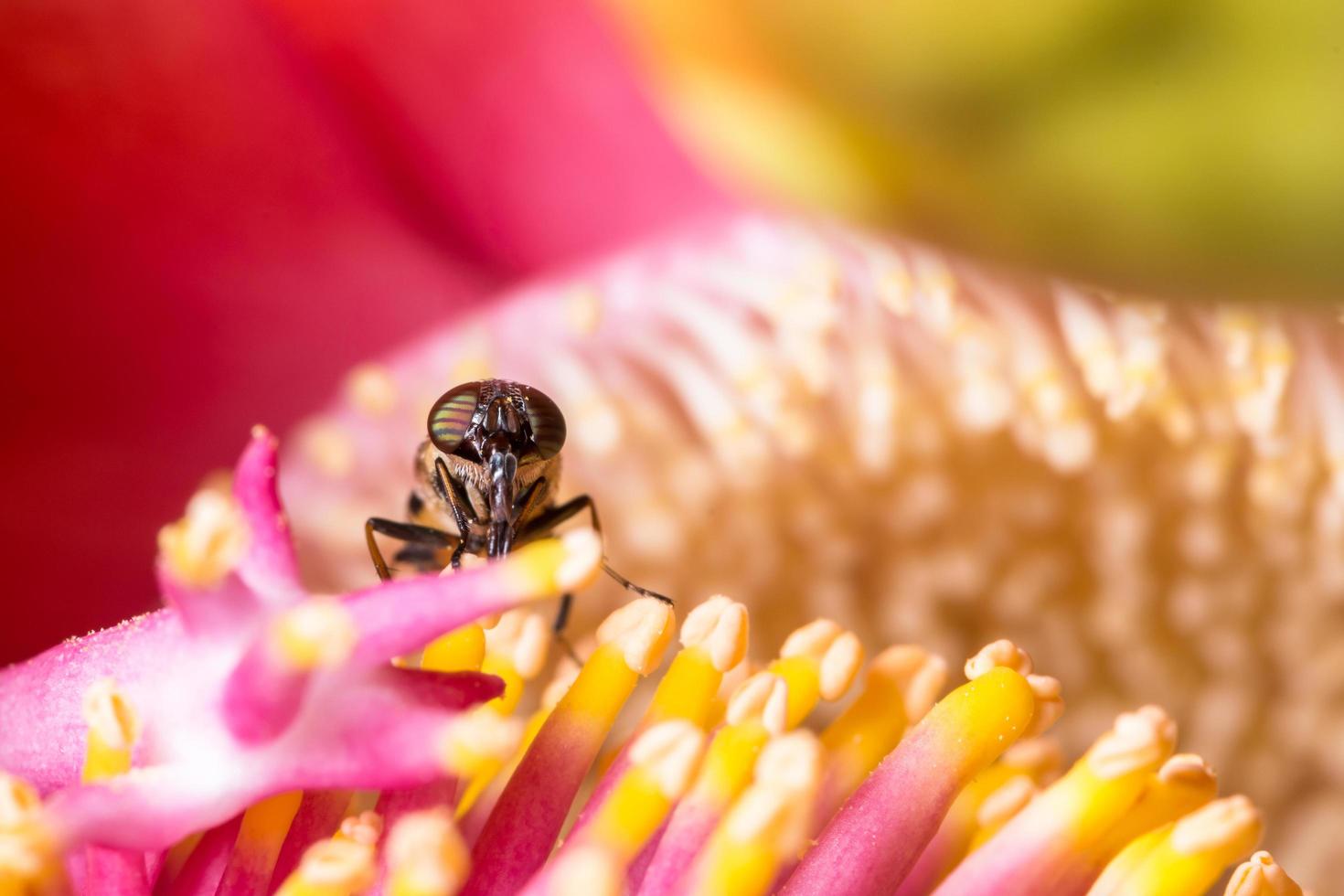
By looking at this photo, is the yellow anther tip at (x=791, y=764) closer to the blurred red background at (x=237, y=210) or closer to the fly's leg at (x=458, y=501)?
the fly's leg at (x=458, y=501)

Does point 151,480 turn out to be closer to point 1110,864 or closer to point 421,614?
point 421,614

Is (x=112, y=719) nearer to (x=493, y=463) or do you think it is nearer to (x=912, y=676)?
(x=493, y=463)

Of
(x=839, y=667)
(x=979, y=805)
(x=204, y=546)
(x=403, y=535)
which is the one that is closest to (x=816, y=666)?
(x=839, y=667)

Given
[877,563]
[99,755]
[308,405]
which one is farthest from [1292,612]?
[99,755]

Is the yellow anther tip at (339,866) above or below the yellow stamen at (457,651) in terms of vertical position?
below

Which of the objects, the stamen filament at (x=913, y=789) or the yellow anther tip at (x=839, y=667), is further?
the yellow anther tip at (x=839, y=667)

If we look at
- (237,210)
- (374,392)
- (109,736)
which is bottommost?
(109,736)

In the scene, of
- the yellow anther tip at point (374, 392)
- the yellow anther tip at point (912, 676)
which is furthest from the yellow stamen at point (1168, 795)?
the yellow anther tip at point (374, 392)
